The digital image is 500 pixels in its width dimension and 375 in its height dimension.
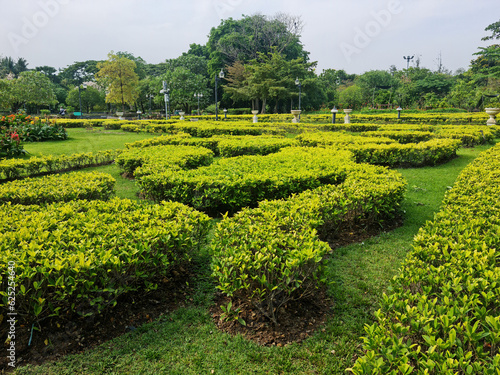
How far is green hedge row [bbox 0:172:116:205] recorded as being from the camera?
192 inches

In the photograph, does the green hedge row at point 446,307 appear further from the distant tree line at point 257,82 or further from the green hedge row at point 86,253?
the distant tree line at point 257,82

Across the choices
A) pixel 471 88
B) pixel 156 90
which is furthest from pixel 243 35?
pixel 471 88

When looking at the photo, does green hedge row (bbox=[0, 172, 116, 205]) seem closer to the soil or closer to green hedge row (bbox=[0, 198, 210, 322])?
green hedge row (bbox=[0, 198, 210, 322])

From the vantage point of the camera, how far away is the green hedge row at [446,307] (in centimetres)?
169

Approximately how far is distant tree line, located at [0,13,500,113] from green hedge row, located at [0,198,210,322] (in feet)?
103

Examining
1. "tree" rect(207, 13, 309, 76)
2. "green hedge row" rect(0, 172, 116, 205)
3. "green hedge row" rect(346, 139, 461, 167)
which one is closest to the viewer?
"green hedge row" rect(0, 172, 116, 205)

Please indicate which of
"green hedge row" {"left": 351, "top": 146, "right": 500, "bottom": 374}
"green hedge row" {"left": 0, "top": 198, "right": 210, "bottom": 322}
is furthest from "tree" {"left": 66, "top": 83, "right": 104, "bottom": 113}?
"green hedge row" {"left": 351, "top": 146, "right": 500, "bottom": 374}

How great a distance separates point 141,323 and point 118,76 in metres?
34.9

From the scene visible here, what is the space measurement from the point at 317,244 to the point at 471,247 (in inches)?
50.0

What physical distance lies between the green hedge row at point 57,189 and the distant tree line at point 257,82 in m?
29.5

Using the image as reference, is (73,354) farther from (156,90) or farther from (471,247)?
(156,90)

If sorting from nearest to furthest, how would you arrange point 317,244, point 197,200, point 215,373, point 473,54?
point 215,373
point 317,244
point 197,200
point 473,54

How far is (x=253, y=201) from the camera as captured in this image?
5.60 meters

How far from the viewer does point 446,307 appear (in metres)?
1.99
